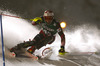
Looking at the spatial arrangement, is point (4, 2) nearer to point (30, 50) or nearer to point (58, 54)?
point (30, 50)

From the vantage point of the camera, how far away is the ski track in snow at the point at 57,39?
4.75 ft

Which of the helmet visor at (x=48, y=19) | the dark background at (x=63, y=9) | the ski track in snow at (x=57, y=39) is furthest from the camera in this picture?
the dark background at (x=63, y=9)

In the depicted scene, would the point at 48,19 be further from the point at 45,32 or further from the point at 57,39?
the point at 57,39

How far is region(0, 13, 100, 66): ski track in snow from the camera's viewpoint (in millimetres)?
1447

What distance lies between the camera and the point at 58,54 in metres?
1.68

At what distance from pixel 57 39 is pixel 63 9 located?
614 millimetres

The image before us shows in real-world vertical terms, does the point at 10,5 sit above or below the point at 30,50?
above

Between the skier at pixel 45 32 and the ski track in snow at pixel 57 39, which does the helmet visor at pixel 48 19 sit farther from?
the ski track in snow at pixel 57 39

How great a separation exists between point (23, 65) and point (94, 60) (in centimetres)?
81

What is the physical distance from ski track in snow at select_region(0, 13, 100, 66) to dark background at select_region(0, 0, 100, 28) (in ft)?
0.41

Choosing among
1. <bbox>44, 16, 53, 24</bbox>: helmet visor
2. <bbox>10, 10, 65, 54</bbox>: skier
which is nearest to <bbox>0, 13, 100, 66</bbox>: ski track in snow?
<bbox>10, 10, 65, 54</bbox>: skier

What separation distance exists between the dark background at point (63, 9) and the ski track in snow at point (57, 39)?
12cm

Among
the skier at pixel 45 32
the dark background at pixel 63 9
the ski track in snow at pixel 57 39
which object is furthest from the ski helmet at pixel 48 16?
the dark background at pixel 63 9

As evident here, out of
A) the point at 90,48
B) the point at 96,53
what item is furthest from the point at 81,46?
the point at 96,53
